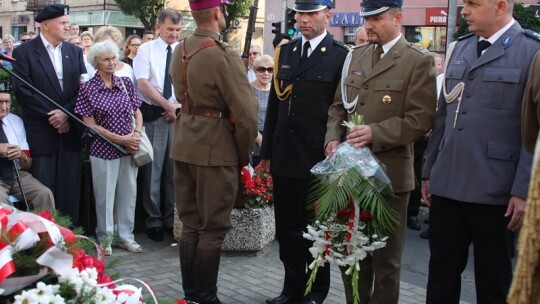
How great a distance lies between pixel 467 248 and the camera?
423 centimetres

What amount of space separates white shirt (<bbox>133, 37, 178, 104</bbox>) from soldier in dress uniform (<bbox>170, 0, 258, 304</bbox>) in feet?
8.12

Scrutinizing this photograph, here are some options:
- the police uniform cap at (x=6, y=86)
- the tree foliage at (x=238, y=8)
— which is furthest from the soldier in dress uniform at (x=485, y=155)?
the tree foliage at (x=238, y=8)

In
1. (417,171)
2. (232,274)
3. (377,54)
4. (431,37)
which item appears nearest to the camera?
(377,54)

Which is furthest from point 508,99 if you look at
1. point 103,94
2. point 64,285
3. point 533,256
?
point 103,94

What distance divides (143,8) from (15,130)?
1359 inches

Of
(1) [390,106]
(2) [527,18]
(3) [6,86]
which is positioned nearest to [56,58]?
(3) [6,86]

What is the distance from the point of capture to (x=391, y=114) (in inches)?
174

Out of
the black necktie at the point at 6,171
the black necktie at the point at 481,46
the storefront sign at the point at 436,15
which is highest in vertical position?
the storefront sign at the point at 436,15

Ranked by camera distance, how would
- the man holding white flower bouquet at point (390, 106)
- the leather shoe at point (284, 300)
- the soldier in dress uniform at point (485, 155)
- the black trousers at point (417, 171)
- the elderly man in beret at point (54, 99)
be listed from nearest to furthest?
1. the soldier in dress uniform at point (485, 155)
2. the man holding white flower bouquet at point (390, 106)
3. the leather shoe at point (284, 300)
4. the elderly man in beret at point (54, 99)
5. the black trousers at point (417, 171)

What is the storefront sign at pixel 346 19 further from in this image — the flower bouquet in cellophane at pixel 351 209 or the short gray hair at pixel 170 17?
the flower bouquet in cellophane at pixel 351 209

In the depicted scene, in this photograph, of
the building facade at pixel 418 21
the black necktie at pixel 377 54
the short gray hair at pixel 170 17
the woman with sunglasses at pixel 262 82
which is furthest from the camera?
the building facade at pixel 418 21

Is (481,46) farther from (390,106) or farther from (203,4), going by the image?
(203,4)

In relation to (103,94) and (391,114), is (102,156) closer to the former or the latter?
(103,94)

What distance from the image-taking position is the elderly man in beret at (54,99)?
6605 mm
